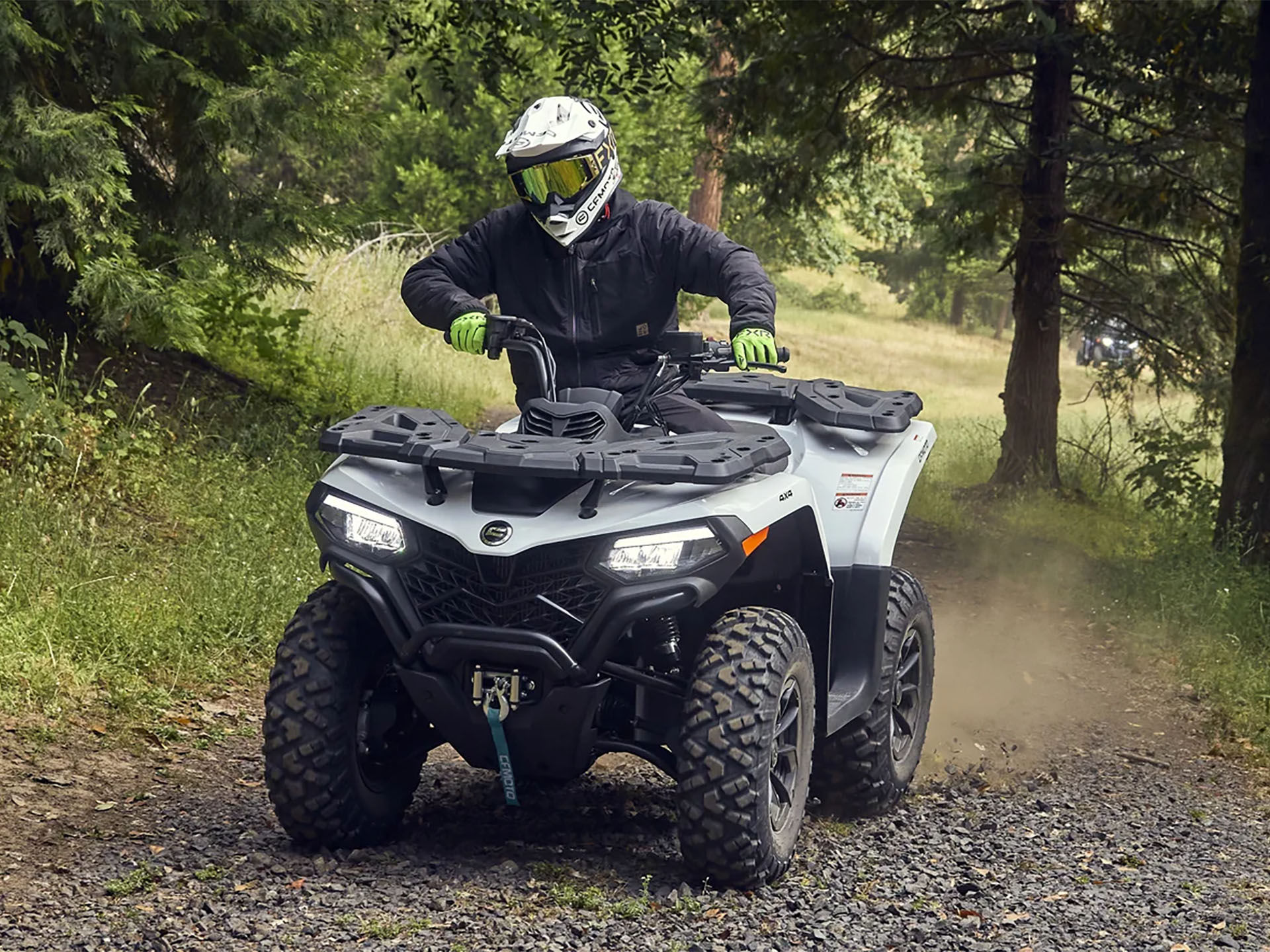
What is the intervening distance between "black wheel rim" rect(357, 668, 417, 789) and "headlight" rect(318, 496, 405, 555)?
520mm

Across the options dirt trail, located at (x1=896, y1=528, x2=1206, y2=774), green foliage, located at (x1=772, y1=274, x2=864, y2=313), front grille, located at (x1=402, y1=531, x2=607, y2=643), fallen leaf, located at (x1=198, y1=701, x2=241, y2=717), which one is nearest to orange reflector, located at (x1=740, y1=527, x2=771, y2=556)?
front grille, located at (x1=402, y1=531, x2=607, y2=643)

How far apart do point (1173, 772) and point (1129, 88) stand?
6828 millimetres

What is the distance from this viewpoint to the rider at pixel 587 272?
4.78m

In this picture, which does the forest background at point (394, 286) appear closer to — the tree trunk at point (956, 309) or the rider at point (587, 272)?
the rider at point (587, 272)

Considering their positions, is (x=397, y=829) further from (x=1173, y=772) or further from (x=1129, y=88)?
(x=1129, y=88)

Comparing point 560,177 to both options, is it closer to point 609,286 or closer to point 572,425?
point 609,286

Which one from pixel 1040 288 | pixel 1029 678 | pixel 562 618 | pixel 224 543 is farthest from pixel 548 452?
pixel 1040 288

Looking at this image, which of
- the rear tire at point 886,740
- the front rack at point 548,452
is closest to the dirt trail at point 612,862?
the rear tire at point 886,740

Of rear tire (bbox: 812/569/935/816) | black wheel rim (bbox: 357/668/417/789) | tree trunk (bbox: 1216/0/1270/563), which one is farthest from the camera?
tree trunk (bbox: 1216/0/1270/563)

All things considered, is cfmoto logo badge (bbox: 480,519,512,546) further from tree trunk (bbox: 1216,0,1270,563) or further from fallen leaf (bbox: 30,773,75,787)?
tree trunk (bbox: 1216,0,1270,563)

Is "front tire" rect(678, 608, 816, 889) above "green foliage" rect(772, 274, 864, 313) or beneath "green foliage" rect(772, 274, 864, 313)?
above

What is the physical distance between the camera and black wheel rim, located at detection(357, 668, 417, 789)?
4.61 m

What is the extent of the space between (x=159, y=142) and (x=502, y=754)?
6.78 m

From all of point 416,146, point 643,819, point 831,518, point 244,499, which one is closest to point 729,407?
point 831,518
